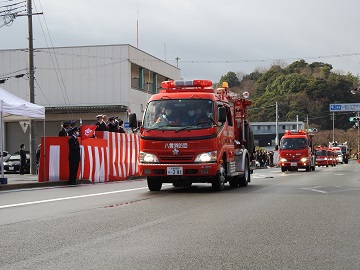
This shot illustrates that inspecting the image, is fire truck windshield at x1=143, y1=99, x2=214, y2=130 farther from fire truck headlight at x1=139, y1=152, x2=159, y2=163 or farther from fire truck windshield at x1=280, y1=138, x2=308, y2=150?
fire truck windshield at x1=280, y1=138, x2=308, y2=150

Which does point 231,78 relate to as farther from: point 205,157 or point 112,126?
point 205,157

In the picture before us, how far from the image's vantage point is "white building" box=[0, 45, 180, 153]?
4441 centimetres

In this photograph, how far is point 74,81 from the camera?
44938mm

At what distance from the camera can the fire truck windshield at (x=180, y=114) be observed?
547 inches

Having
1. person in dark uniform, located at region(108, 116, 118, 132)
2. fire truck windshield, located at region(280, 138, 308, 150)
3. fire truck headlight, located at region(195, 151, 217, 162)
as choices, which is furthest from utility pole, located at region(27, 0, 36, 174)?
fire truck windshield, located at region(280, 138, 308, 150)

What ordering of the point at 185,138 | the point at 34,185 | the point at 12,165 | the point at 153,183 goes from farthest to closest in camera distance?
1. the point at 12,165
2. the point at 34,185
3. the point at 153,183
4. the point at 185,138

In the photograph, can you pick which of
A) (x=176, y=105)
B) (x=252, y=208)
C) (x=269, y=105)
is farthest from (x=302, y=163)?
(x=269, y=105)

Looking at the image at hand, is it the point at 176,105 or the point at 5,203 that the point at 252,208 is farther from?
the point at 5,203

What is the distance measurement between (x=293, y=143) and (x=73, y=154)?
79.3 ft

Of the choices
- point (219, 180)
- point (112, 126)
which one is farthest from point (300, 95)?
point (219, 180)

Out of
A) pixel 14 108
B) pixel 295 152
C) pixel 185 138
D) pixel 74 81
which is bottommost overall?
pixel 295 152

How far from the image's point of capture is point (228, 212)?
9.94 metres

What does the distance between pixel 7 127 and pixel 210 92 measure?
34653 mm

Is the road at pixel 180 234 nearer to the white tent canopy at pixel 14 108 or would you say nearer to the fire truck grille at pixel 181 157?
the fire truck grille at pixel 181 157
